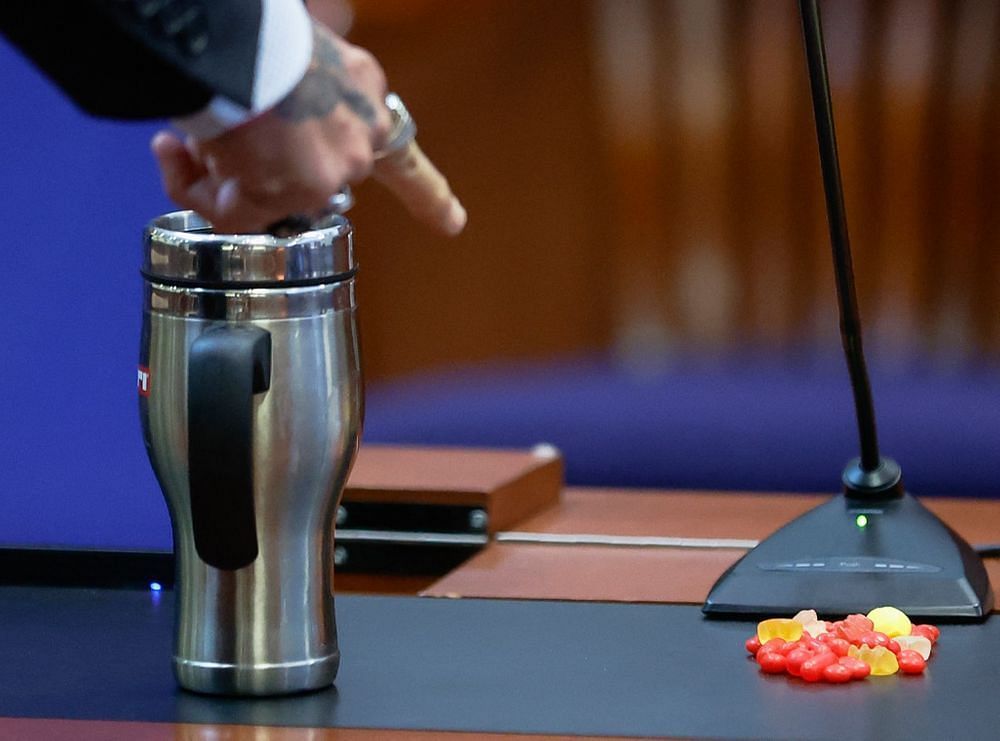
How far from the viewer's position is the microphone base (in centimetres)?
121

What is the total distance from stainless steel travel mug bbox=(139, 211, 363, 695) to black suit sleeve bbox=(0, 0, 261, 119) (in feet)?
0.53

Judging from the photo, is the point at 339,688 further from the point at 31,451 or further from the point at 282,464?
the point at 31,451

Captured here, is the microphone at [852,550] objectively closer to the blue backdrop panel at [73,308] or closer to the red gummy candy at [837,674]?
the red gummy candy at [837,674]

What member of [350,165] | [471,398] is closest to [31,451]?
[350,165]

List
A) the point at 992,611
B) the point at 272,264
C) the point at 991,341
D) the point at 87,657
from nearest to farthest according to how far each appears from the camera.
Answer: the point at 272,264 → the point at 87,657 → the point at 992,611 → the point at 991,341

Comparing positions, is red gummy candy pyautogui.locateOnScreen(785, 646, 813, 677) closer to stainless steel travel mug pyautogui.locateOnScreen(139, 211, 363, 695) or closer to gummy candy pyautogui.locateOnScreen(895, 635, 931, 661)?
gummy candy pyautogui.locateOnScreen(895, 635, 931, 661)

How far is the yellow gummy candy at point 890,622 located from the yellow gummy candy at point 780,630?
0.05 metres

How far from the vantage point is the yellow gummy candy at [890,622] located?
3.74 feet

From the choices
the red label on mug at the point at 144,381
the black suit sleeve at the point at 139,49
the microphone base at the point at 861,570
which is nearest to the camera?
the black suit sleeve at the point at 139,49

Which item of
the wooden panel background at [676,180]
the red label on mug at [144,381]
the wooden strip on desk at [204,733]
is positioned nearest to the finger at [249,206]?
the red label on mug at [144,381]

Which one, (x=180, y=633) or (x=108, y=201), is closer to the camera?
(x=180, y=633)

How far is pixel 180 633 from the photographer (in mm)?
1015

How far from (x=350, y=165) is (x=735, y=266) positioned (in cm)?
119

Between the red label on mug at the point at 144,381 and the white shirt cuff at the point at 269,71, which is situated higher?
the white shirt cuff at the point at 269,71
